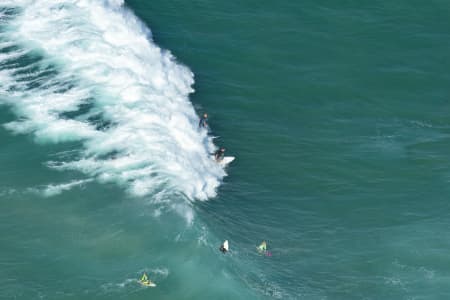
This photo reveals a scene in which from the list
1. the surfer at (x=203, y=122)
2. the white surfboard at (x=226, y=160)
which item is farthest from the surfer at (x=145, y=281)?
the surfer at (x=203, y=122)

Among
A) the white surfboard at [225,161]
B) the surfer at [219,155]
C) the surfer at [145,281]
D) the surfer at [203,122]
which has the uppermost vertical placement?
the surfer at [203,122]

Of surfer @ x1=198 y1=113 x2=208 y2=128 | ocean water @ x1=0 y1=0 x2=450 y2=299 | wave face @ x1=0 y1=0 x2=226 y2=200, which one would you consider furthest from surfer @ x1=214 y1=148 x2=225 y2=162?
surfer @ x1=198 y1=113 x2=208 y2=128

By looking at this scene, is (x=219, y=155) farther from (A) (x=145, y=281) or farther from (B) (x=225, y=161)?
(A) (x=145, y=281)

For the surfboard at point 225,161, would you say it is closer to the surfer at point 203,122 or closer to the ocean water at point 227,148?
the ocean water at point 227,148

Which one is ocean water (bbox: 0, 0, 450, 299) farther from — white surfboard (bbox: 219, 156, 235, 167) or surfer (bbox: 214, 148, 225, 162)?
surfer (bbox: 214, 148, 225, 162)

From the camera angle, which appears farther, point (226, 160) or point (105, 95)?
point (105, 95)

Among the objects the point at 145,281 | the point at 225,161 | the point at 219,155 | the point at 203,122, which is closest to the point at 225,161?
the point at 225,161
